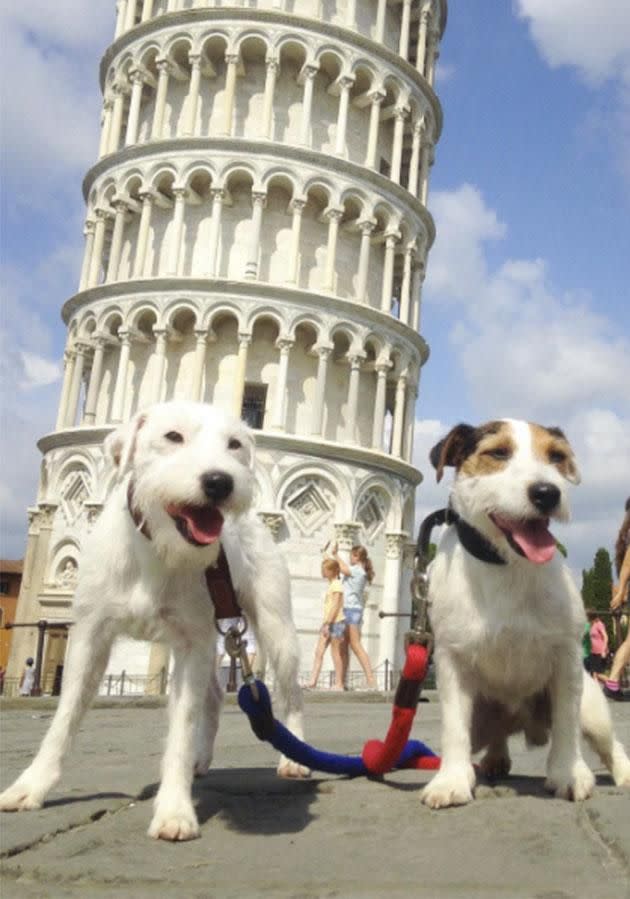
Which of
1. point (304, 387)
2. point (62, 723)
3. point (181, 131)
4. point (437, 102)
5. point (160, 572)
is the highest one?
point (437, 102)

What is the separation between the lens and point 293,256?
2669 cm

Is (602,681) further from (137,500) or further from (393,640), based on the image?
(393,640)

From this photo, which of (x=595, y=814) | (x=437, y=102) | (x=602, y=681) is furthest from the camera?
(x=437, y=102)

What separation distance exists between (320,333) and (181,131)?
26.3 feet

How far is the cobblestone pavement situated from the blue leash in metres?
0.06

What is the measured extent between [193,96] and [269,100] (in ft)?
7.73

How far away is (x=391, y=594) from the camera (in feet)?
86.1

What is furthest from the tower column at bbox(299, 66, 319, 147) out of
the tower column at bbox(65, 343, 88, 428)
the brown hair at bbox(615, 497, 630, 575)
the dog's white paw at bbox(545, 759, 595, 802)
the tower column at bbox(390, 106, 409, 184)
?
the dog's white paw at bbox(545, 759, 595, 802)

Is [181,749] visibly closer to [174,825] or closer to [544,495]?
[174,825]

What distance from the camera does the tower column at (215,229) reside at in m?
26.6

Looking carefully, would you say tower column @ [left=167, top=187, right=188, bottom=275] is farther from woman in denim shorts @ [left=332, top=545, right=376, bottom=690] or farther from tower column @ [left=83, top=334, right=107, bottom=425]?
woman in denim shorts @ [left=332, top=545, right=376, bottom=690]

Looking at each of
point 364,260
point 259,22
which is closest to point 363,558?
point 364,260

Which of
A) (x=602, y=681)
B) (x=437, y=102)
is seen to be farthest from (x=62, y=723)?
(x=437, y=102)

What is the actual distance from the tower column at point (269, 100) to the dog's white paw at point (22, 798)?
2694 centimetres
